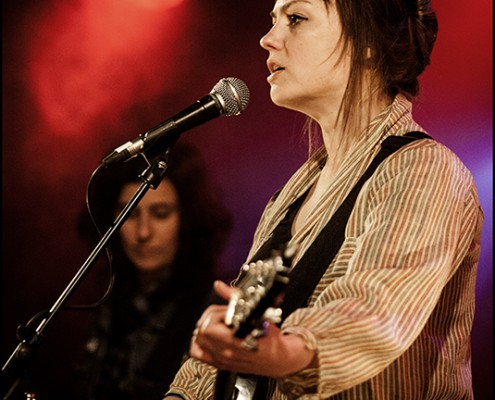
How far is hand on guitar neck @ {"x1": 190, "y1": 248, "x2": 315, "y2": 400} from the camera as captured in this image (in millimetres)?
1084

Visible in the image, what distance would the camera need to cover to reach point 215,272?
13.7 ft

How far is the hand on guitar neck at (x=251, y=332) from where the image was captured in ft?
3.56

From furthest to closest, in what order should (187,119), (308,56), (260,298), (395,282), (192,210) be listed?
(192,210), (308,56), (187,119), (395,282), (260,298)

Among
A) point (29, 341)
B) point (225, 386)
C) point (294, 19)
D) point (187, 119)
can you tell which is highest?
point (294, 19)

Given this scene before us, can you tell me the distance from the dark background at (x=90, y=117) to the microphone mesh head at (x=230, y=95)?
186cm

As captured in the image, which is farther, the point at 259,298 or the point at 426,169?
the point at 426,169

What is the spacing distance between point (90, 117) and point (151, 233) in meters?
0.89

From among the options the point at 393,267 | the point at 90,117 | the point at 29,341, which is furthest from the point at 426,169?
the point at 90,117

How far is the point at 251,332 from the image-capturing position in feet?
3.75

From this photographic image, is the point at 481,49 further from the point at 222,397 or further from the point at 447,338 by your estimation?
the point at 222,397

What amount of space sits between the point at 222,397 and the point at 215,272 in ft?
7.44

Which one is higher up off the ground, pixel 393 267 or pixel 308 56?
pixel 308 56

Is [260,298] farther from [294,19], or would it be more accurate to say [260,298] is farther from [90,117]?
[90,117]

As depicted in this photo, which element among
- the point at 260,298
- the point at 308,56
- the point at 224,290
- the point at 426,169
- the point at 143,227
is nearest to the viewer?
the point at 260,298
